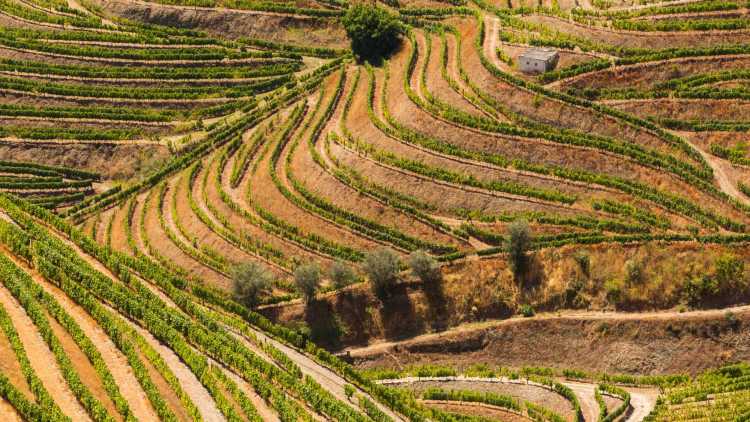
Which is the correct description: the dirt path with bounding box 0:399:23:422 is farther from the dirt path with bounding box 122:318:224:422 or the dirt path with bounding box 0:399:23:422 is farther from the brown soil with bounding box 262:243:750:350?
the brown soil with bounding box 262:243:750:350

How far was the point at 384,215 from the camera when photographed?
109 meters

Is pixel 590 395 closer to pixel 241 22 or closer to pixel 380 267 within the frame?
pixel 380 267

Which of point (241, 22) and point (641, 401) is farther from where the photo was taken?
point (241, 22)

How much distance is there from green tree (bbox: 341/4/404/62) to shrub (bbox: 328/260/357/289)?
143 feet

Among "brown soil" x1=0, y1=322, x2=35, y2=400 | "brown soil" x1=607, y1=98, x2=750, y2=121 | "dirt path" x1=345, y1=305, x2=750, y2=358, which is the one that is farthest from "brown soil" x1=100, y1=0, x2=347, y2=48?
"brown soil" x1=0, y1=322, x2=35, y2=400

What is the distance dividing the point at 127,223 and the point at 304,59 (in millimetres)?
39603

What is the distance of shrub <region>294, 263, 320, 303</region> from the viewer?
9838 centimetres

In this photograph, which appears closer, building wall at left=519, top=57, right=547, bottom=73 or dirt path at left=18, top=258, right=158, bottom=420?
dirt path at left=18, top=258, right=158, bottom=420

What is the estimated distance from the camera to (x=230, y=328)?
322 ft

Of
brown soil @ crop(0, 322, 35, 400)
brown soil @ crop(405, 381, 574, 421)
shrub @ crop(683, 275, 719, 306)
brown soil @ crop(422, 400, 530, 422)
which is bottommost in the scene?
brown soil @ crop(0, 322, 35, 400)

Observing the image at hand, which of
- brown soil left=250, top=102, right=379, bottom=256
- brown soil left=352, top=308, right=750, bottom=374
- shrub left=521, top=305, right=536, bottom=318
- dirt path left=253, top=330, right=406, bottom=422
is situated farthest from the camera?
brown soil left=250, top=102, right=379, bottom=256

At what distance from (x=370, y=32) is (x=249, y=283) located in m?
48.7

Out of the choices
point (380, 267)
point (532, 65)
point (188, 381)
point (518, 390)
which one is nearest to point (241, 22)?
point (532, 65)

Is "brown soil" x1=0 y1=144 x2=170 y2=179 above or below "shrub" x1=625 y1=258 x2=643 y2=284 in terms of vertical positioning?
above
